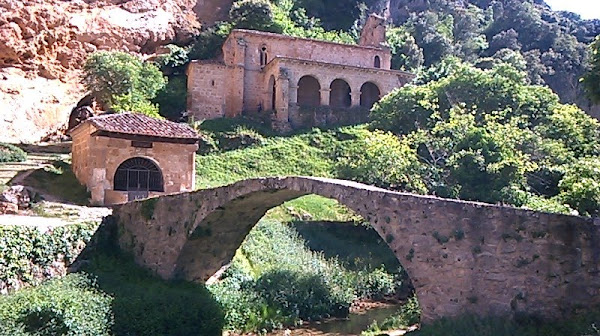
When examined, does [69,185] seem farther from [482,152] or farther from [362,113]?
[362,113]

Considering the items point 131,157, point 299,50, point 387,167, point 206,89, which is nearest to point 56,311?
point 131,157

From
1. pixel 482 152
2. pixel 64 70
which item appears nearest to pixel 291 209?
pixel 482 152

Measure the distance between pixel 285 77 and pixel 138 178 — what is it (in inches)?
812

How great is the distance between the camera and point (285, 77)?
44.5 m

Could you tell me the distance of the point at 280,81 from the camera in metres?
44.3

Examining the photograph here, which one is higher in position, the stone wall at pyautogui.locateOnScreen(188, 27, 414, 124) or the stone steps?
the stone wall at pyautogui.locateOnScreen(188, 27, 414, 124)

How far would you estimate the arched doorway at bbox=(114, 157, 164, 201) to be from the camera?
25.9 meters

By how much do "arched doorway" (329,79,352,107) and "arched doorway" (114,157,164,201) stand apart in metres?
26.0

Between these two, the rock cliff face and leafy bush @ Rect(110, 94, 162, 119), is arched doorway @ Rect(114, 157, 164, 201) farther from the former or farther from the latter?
the rock cliff face

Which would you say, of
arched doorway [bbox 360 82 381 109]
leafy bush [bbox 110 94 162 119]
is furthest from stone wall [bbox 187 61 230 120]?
arched doorway [bbox 360 82 381 109]

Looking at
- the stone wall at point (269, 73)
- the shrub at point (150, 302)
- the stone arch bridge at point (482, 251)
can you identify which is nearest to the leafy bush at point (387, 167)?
the stone wall at point (269, 73)

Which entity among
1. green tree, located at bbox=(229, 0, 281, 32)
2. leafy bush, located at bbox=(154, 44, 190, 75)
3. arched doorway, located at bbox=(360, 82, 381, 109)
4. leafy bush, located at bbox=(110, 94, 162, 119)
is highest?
green tree, located at bbox=(229, 0, 281, 32)

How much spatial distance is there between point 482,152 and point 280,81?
19.4 meters

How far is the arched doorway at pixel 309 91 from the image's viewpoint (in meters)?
49.5
